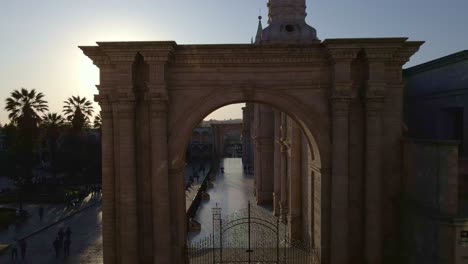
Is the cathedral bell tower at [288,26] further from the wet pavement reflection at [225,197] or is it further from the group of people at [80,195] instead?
the group of people at [80,195]

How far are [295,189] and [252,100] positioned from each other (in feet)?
23.8

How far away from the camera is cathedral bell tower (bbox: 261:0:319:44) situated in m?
19.6

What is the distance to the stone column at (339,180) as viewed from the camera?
10328mm

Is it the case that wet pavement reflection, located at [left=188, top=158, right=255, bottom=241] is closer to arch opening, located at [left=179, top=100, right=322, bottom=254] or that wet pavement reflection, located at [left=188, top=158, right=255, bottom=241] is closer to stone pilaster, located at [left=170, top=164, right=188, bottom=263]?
arch opening, located at [left=179, top=100, right=322, bottom=254]

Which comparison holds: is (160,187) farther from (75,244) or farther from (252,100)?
(75,244)

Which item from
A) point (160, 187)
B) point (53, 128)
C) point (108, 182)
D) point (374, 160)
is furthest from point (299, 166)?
point (53, 128)

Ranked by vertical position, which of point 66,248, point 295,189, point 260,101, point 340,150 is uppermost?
point 260,101

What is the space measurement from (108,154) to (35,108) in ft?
68.6

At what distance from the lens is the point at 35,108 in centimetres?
2772

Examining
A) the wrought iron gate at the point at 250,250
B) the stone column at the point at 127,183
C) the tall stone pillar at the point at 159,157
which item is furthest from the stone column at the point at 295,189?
the stone column at the point at 127,183

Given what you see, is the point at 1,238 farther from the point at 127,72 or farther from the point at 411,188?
the point at 411,188

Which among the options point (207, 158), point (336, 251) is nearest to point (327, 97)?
point (336, 251)

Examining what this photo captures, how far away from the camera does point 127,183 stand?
10.4 meters

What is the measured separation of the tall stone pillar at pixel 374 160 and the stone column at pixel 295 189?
19.5 ft
